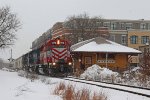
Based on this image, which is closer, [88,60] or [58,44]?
[58,44]

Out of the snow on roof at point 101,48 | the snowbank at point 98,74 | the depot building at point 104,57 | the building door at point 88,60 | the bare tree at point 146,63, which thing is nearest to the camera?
the bare tree at point 146,63

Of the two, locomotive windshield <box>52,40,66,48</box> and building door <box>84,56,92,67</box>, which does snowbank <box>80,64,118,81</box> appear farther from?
building door <box>84,56,92,67</box>

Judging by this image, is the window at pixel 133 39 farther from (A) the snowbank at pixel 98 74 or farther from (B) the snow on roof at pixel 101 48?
(A) the snowbank at pixel 98 74

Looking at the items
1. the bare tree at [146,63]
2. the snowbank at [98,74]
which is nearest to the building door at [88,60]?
the snowbank at [98,74]

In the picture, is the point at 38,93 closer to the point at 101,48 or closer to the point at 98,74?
the point at 98,74

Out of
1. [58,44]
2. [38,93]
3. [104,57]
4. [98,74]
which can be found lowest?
[38,93]

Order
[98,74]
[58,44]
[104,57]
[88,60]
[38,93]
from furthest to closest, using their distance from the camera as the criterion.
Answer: [88,60], [104,57], [58,44], [98,74], [38,93]

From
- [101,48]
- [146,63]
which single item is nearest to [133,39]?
[101,48]

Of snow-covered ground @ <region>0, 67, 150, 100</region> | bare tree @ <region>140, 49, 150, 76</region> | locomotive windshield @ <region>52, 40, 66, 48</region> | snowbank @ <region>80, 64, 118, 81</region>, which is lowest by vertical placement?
snow-covered ground @ <region>0, 67, 150, 100</region>

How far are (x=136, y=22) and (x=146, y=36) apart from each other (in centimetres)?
937

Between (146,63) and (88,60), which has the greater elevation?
(88,60)

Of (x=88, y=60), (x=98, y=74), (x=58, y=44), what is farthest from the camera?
(x=88, y=60)

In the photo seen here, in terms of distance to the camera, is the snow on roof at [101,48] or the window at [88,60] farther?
the window at [88,60]

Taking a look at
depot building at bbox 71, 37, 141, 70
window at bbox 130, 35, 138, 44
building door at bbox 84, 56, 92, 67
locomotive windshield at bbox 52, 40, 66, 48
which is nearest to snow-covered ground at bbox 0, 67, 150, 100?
locomotive windshield at bbox 52, 40, 66, 48
